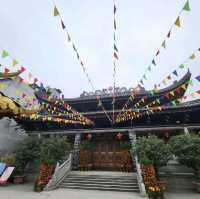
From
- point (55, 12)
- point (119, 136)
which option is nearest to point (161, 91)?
point (119, 136)

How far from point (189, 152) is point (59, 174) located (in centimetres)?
681

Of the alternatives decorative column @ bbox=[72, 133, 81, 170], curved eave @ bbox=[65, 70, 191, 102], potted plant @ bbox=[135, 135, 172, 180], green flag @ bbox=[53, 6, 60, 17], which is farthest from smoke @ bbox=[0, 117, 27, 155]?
green flag @ bbox=[53, 6, 60, 17]

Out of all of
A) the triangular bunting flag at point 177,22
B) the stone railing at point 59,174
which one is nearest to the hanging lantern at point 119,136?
the stone railing at point 59,174

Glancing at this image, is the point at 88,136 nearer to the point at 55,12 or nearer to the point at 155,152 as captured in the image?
the point at 155,152

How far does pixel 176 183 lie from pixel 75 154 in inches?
251

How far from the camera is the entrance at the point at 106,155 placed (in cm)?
1187

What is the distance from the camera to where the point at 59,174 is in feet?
32.4

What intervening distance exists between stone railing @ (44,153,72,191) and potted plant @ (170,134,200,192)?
20.3ft

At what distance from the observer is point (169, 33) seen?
575cm

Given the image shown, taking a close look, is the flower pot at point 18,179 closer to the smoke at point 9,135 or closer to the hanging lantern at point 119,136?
the smoke at point 9,135

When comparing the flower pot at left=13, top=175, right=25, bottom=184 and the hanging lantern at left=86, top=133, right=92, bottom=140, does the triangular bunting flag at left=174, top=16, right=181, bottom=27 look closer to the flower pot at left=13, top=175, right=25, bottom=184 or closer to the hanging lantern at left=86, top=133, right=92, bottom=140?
the hanging lantern at left=86, top=133, right=92, bottom=140

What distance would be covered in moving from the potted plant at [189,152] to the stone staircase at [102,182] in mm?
2636

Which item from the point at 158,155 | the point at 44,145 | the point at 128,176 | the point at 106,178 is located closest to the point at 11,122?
the point at 44,145

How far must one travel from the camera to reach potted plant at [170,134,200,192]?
335 inches
